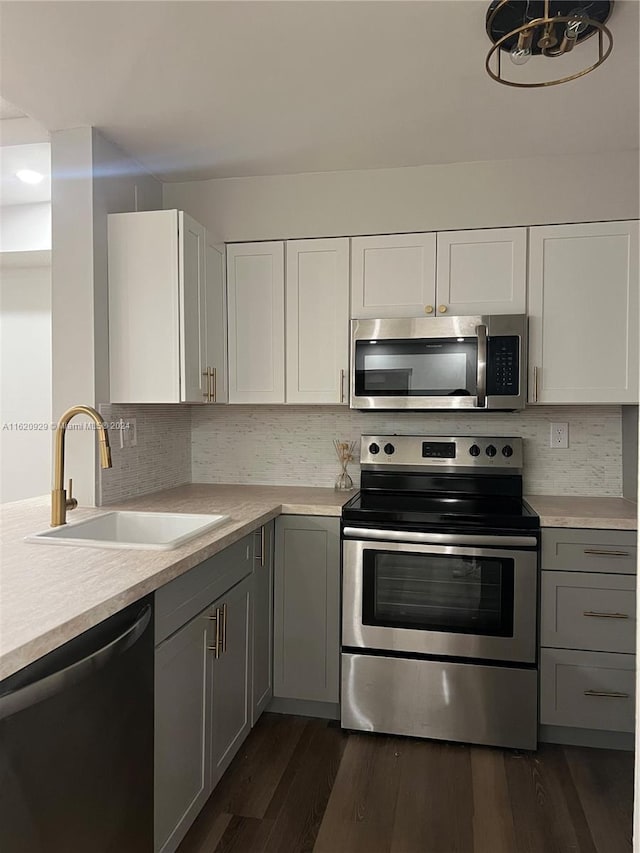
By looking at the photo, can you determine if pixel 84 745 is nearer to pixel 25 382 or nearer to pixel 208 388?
pixel 208 388

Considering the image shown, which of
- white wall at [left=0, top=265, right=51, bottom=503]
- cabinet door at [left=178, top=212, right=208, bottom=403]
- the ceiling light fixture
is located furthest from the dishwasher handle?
white wall at [left=0, top=265, right=51, bottom=503]

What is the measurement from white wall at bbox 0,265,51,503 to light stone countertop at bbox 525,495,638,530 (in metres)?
2.94

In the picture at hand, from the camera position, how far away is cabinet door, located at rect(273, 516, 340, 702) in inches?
101

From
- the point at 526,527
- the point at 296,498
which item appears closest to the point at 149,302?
the point at 296,498

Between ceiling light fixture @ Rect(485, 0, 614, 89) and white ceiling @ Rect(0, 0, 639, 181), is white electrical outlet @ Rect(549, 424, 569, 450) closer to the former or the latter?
white ceiling @ Rect(0, 0, 639, 181)

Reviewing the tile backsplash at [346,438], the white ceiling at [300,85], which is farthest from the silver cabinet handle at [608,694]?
the white ceiling at [300,85]

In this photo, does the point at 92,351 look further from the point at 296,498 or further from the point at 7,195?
the point at 7,195

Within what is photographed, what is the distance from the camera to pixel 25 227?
350 centimetres

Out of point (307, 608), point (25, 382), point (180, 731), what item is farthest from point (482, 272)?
point (25, 382)

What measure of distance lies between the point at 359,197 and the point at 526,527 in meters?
1.65

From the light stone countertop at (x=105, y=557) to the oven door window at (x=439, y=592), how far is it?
0.93 ft

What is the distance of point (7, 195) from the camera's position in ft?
10.8

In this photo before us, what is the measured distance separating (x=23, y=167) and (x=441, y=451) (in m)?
2.42

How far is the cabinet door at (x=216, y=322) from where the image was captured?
2717 millimetres
